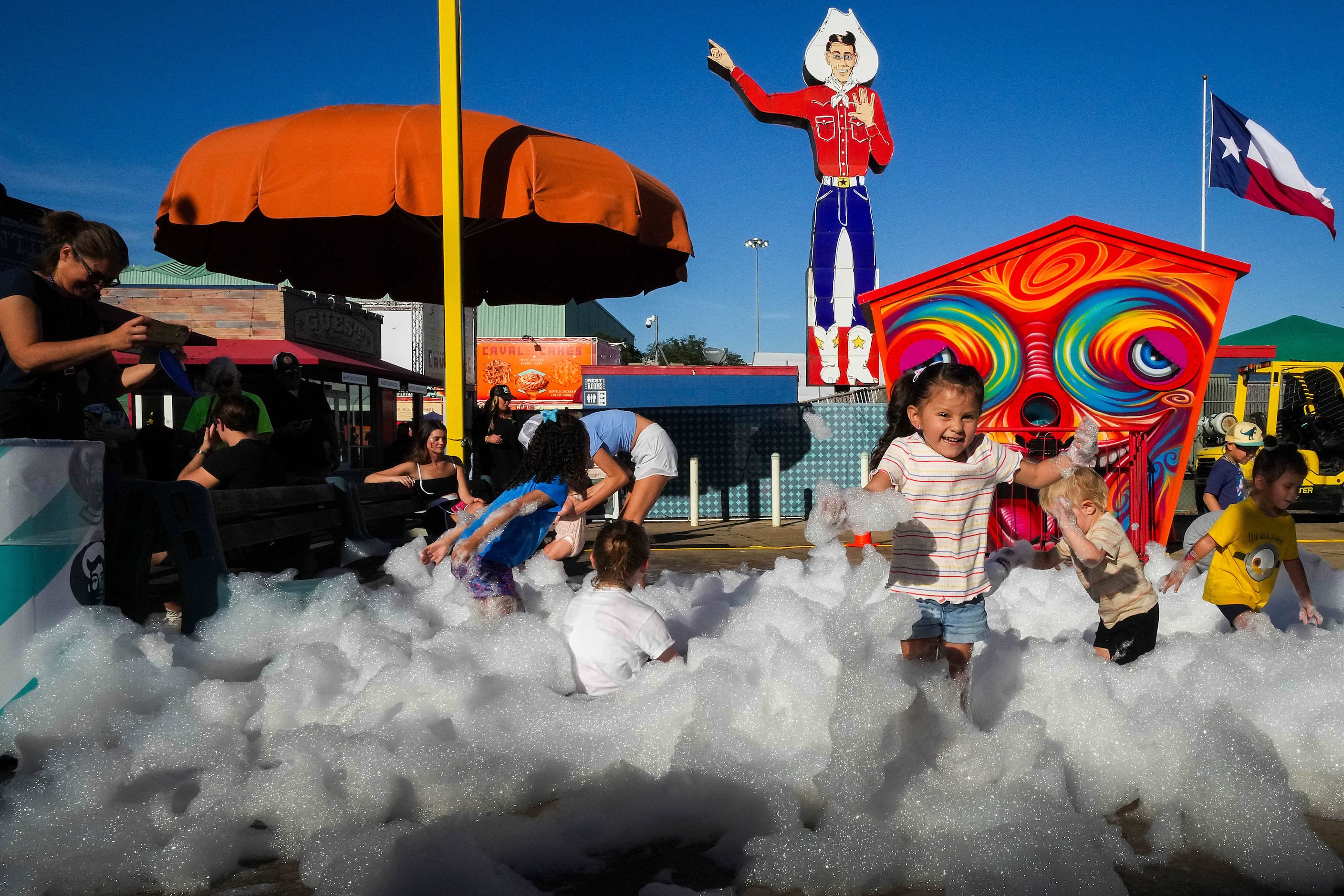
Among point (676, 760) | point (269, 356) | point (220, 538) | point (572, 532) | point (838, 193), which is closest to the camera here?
point (676, 760)

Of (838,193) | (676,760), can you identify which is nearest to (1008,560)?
(676,760)

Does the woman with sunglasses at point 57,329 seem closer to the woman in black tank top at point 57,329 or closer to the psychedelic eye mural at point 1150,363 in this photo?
the woman in black tank top at point 57,329

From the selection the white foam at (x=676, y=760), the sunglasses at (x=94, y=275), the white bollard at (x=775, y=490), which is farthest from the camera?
the white bollard at (x=775, y=490)

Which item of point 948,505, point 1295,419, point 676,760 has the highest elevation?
point 1295,419

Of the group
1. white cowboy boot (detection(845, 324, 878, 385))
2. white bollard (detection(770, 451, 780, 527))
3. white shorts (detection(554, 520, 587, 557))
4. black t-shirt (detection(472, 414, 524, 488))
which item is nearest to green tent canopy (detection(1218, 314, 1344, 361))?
white cowboy boot (detection(845, 324, 878, 385))

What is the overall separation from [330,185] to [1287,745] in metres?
5.11

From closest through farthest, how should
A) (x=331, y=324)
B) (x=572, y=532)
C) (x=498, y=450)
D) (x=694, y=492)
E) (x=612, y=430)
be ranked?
(x=572, y=532) < (x=612, y=430) < (x=498, y=450) < (x=694, y=492) < (x=331, y=324)

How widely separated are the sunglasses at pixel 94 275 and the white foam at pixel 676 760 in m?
1.25

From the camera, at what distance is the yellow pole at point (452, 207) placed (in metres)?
5.75

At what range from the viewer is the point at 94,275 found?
11.5ft

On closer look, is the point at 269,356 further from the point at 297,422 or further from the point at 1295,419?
the point at 1295,419

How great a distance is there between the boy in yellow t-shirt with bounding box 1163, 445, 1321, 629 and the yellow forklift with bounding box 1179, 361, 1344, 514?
8.35 meters

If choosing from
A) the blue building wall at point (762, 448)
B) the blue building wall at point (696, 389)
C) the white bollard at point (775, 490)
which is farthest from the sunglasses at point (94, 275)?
the blue building wall at point (696, 389)

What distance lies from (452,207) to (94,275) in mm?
2500
